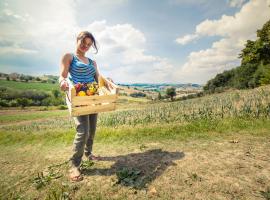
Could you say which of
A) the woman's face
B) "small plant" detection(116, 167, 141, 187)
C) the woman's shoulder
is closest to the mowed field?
"small plant" detection(116, 167, 141, 187)

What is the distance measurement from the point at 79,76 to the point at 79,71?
11cm

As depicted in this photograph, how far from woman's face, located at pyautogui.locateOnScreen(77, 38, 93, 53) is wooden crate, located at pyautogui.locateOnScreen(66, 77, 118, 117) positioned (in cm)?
101

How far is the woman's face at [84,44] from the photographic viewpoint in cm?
415

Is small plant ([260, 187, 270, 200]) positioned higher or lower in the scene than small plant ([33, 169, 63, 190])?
higher

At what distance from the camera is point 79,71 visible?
4188 mm

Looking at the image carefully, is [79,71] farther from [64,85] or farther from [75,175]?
[75,175]

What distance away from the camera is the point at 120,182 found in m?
3.68

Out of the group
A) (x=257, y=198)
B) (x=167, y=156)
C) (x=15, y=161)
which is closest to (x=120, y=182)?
(x=167, y=156)

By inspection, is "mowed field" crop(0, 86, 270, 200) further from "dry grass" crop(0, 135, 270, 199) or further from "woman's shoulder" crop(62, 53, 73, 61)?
"woman's shoulder" crop(62, 53, 73, 61)

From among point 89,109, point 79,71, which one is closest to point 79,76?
point 79,71

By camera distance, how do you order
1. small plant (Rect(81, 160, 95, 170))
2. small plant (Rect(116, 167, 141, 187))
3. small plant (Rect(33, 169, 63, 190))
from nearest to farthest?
small plant (Rect(116, 167, 141, 187)) → small plant (Rect(33, 169, 63, 190)) → small plant (Rect(81, 160, 95, 170))

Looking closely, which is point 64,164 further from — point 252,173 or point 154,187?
Result: point 252,173

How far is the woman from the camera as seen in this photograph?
3.94 meters

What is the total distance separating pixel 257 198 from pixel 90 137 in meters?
3.51
